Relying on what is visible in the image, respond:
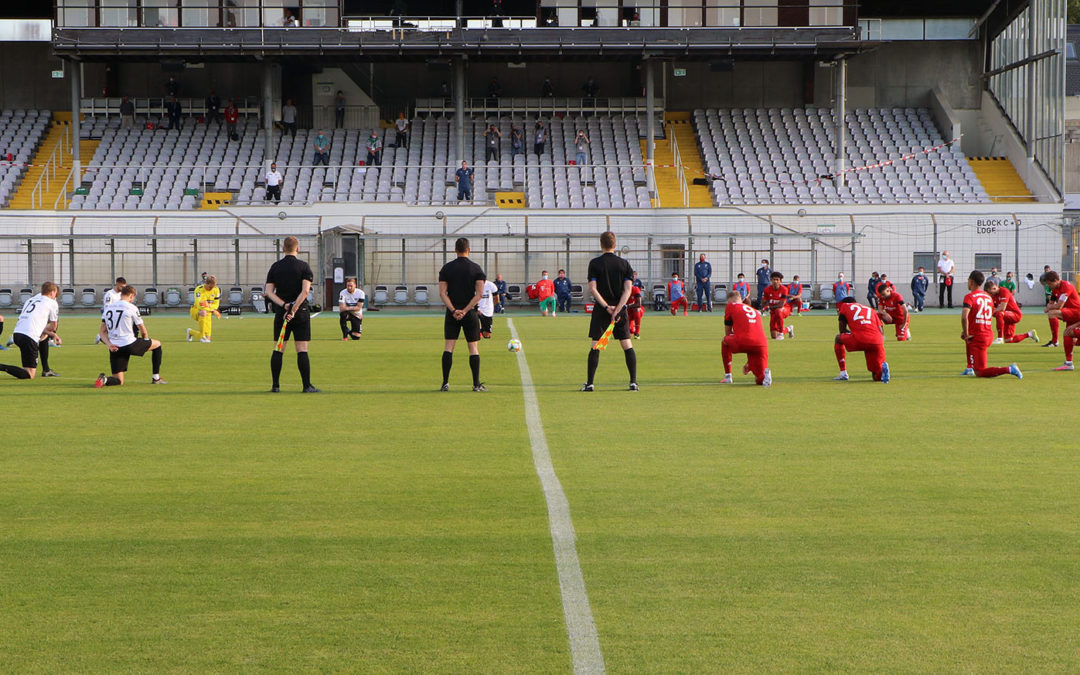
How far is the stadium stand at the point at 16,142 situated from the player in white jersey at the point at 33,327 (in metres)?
31.1

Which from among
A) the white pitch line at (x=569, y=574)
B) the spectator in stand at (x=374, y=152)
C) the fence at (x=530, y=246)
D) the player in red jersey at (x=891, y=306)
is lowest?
the white pitch line at (x=569, y=574)

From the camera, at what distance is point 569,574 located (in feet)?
18.7

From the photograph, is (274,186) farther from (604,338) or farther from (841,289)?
(604,338)

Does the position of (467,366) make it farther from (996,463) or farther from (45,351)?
(996,463)

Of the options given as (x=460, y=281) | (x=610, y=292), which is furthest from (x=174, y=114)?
(x=610, y=292)

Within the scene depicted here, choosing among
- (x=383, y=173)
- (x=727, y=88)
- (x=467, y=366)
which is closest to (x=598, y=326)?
(x=467, y=366)

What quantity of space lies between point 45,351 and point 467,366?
605cm

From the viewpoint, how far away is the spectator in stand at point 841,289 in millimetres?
38719

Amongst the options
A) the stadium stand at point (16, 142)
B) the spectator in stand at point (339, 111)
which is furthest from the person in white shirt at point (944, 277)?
the stadium stand at point (16, 142)

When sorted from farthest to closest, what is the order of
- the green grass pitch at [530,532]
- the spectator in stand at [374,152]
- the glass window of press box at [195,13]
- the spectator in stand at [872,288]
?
the spectator in stand at [374,152] < the glass window of press box at [195,13] < the spectator in stand at [872,288] < the green grass pitch at [530,532]

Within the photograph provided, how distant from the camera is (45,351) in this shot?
55.1ft

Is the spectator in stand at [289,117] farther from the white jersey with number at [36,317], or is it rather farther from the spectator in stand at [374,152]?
the white jersey with number at [36,317]

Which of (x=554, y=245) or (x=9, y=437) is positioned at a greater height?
(x=554, y=245)

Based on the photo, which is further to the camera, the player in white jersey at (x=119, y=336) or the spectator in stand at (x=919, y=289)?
the spectator in stand at (x=919, y=289)
